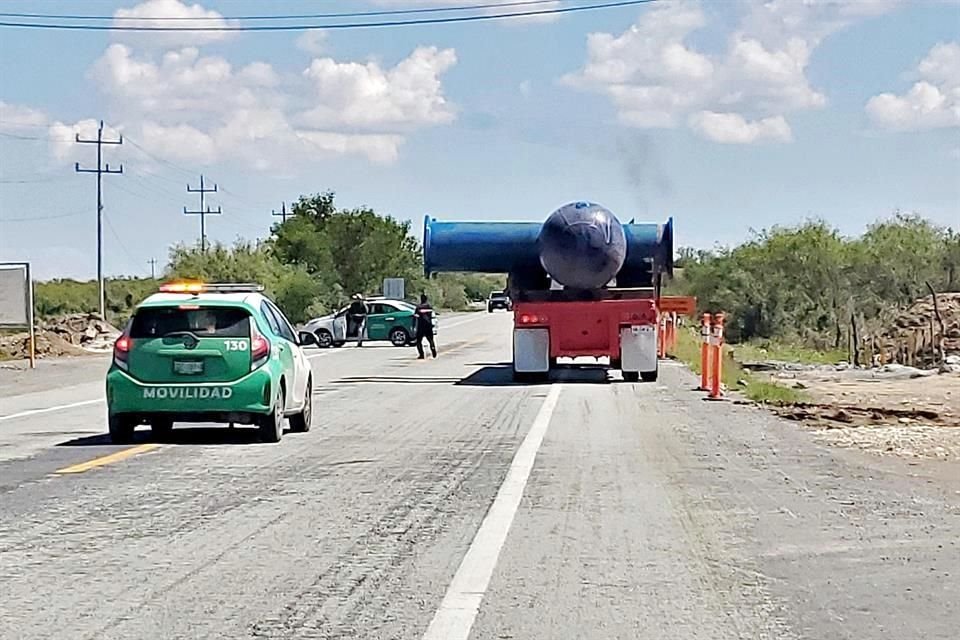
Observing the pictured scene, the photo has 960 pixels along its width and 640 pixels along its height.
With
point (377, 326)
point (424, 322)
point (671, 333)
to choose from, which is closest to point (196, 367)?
point (424, 322)

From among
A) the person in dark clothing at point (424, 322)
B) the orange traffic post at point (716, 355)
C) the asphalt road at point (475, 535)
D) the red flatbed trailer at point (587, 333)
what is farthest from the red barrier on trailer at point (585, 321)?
the person in dark clothing at point (424, 322)

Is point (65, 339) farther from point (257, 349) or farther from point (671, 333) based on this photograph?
point (257, 349)

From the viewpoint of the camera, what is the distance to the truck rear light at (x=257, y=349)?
663 inches

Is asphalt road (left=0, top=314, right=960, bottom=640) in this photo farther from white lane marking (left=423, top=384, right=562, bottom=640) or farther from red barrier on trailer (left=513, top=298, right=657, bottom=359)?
red barrier on trailer (left=513, top=298, right=657, bottom=359)

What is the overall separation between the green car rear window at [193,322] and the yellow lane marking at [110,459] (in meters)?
1.30

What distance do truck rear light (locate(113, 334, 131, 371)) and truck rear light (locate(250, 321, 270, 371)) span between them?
4.54 feet

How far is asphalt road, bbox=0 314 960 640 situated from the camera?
7922mm

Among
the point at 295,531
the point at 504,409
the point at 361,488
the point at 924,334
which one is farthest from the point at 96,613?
the point at 924,334

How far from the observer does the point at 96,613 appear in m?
8.00

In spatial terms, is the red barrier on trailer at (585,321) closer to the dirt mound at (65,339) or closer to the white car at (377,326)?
the dirt mound at (65,339)

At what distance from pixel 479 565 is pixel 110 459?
23.1 feet

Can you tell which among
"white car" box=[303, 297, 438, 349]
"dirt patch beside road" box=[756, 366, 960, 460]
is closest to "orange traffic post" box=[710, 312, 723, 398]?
"dirt patch beside road" box=[756, 366, 960, 460]

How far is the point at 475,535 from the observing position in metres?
10.5

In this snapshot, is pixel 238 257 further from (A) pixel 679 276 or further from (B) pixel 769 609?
(B) pixel 769 609
